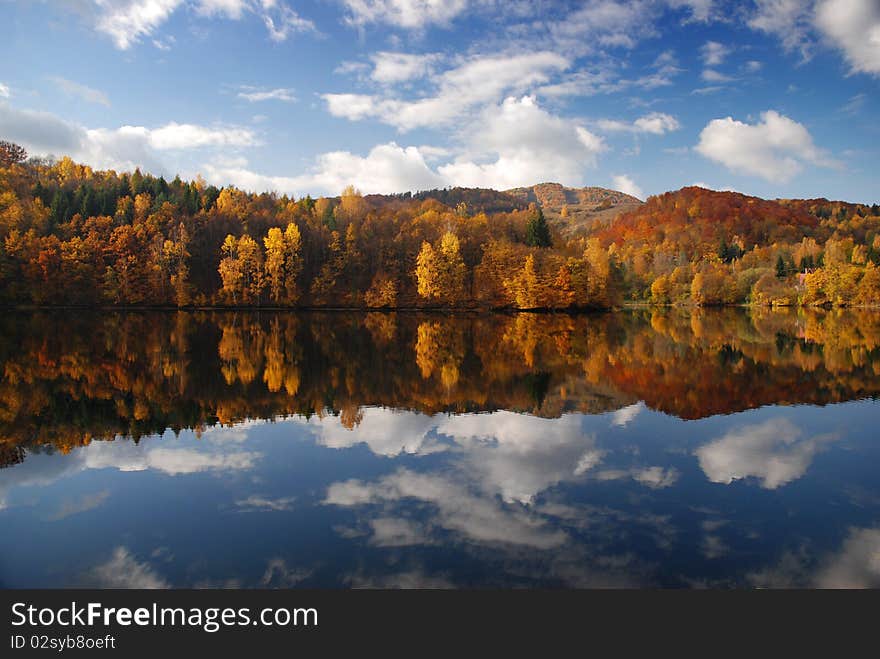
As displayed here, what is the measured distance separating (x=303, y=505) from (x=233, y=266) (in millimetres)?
81784

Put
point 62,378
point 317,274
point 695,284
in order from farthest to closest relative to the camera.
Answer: point 695,284 → point 317,274 → point 62,378

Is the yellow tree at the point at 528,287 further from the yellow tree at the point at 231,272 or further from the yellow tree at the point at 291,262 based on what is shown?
the yellow tree at the point at 231,272

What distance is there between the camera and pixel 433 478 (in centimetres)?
1077

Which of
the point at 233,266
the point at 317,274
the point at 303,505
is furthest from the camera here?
the point at 317,274

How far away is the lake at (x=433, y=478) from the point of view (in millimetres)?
7367

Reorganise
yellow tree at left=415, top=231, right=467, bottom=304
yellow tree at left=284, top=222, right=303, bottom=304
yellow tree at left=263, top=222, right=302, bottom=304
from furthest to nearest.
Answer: yellow tree at left=284, top=222, right=303, bottom=304
yellow tree at left=263, top=222, right=302, bottom=304
yellow tree at left=415, top=231, right=467, bottom=304

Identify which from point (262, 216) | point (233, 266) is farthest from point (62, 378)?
point (262, 216)

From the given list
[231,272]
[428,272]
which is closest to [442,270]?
[428,272]

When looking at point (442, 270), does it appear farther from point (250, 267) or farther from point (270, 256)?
point (250, 267)

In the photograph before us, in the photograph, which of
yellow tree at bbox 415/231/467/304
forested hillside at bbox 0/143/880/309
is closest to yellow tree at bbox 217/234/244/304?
forested hillside at bbox 0/143/880/309

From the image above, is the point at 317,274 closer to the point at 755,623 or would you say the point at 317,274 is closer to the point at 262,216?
the point at 262,216

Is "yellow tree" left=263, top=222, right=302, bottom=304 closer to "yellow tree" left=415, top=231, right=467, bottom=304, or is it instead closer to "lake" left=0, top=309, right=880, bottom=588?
"yellow tree" left=415, top=231, right=467, bottom=304

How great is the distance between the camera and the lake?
7367 mm

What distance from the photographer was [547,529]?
8.46m
